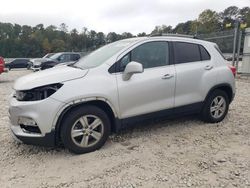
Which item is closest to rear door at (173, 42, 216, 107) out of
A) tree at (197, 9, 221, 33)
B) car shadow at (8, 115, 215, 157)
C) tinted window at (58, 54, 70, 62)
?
car shadow at (8, 115, 215, 157)

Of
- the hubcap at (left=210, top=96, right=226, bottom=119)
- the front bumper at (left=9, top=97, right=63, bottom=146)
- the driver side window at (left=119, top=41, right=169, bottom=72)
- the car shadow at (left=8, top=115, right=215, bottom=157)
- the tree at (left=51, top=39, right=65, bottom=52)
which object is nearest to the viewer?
the front bumper at (left=9, top=97, right=63, bottom=146)

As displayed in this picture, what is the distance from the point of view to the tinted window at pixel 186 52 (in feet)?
14.3

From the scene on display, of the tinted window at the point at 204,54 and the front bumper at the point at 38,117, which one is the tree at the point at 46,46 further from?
the front bumper at the point at 38,117

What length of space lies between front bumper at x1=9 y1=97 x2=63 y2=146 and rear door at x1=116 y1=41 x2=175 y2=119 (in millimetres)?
1027

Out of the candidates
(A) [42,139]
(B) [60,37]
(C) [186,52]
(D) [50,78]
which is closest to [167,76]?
(C) [186,52]

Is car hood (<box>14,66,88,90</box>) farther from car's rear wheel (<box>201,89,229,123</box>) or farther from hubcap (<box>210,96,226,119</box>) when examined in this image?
hubcap (<box>210,96,226,119</box>)

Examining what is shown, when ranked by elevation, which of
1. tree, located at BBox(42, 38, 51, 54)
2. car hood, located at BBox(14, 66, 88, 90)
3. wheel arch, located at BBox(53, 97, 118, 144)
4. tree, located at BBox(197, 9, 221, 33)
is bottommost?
tree, located at BBox(42, 38, 51, 54)

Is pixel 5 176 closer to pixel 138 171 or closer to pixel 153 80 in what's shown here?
pixel 138 171

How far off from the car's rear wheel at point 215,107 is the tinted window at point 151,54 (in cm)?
122

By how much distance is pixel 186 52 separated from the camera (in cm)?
448

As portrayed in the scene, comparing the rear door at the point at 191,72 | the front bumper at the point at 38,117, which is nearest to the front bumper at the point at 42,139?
the front bumper at the point at 38,117

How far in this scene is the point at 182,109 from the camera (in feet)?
14.3

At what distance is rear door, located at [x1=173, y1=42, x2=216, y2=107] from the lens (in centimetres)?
428

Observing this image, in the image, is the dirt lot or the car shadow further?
the car shadow
